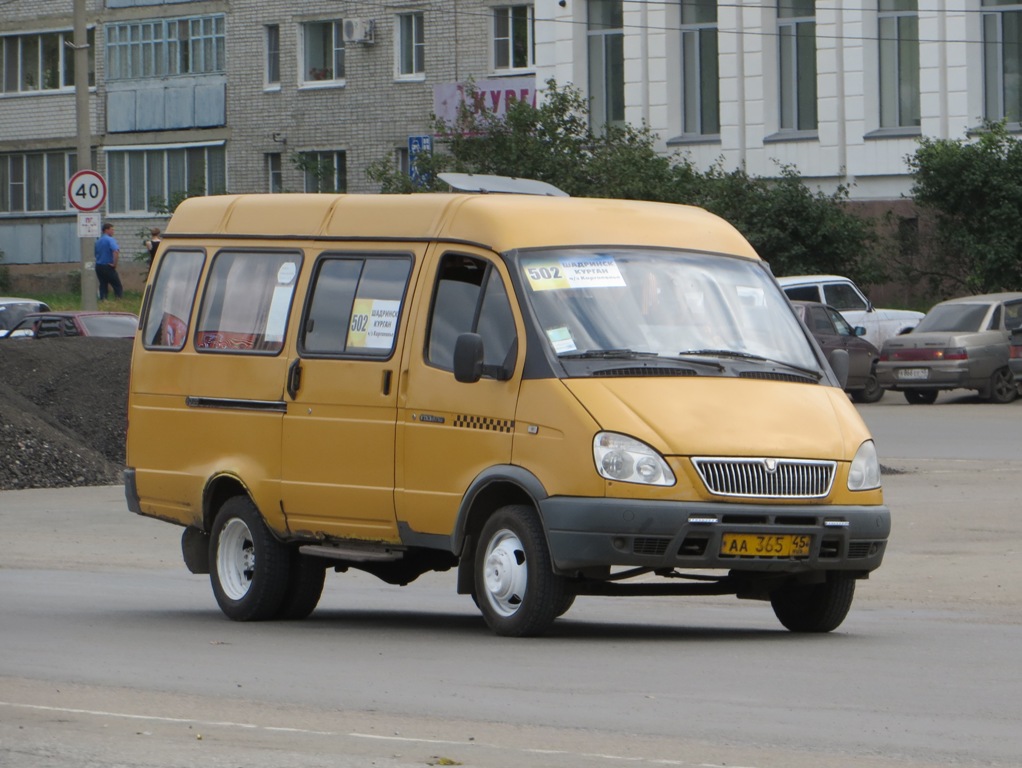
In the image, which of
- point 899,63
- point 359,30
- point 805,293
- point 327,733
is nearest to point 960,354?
point 805,293

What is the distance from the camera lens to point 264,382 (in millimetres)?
12383

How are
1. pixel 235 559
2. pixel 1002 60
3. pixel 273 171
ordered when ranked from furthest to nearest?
pixel 273 171, pixel 1002 60, pixel 235 559

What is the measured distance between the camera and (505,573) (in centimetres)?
1094

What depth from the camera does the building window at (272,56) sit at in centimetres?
6231

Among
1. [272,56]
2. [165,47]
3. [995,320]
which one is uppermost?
[165,47]

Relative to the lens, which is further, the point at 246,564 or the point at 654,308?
the point at 246,564

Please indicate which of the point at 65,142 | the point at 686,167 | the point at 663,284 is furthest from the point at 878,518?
the point at 65,142

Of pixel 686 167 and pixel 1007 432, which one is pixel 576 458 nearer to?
pixel 1007 432

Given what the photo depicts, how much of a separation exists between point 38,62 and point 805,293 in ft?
119

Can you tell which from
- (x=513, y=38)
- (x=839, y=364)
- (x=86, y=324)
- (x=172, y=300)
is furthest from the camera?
(x=513, y=38)

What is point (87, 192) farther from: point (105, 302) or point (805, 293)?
point (105, 302)

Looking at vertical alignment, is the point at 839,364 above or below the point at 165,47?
below

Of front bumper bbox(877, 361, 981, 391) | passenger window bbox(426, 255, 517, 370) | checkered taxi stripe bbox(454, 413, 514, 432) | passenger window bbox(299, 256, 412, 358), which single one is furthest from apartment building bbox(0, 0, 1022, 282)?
checkered taxi stripe bbox(454, 413, 514, 432)

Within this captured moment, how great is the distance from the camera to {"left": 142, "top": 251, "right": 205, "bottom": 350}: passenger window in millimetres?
13156
